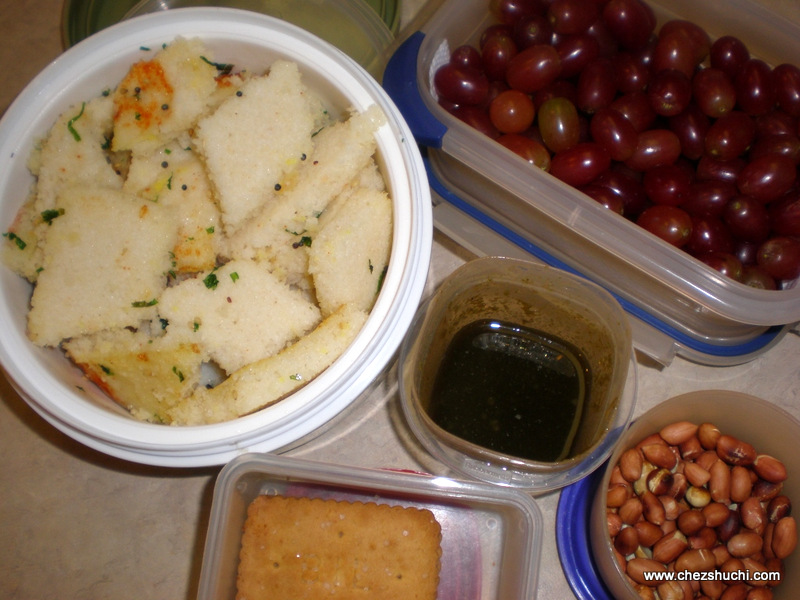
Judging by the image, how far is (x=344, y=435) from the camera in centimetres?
93

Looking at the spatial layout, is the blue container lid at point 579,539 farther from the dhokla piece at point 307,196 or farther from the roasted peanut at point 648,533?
the dhokla piece at point 307,196

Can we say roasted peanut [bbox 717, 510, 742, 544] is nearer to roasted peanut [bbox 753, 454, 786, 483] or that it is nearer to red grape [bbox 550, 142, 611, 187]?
roasted peanut [bbox 753, 454, 786, 483]

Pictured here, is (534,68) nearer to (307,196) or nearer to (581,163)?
(581,163)

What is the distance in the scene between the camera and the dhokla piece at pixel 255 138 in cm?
75

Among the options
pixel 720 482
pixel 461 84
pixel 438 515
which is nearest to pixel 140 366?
pixel 438 515

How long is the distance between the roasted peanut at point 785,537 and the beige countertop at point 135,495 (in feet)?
0.72

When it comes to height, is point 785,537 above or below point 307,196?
below

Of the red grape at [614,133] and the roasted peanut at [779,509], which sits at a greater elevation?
the red grape at [614,133]

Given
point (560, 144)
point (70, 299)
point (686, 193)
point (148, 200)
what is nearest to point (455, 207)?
point (560, 144)

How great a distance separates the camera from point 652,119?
2.95 feet

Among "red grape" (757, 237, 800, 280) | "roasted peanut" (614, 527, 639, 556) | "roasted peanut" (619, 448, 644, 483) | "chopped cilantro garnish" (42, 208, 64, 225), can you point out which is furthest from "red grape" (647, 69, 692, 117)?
"chopped cilantro garnish" (42, 208, 64, 225)

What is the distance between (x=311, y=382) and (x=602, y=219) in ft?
1.43

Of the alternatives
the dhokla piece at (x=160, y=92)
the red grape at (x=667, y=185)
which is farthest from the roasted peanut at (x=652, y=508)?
the dhokla piece at (x=160, y=92)

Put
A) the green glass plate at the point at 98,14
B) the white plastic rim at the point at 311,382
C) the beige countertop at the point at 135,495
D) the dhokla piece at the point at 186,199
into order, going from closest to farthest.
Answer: the white plastic rim at the point at 311,382
the dhokla piece at the point at 186,199
the beige countertop at the point at 135,495
the green glass plate at the point at 98,14
